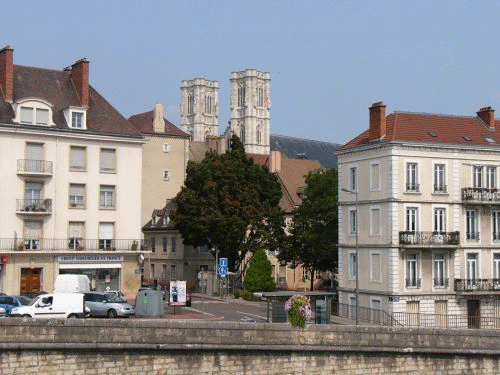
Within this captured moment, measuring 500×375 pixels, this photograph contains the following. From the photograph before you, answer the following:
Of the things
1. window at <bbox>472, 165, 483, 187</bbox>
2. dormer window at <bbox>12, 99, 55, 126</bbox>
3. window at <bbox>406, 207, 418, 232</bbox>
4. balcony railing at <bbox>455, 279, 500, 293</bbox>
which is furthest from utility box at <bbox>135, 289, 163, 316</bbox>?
window at <bbox>472, 165, 483, 187</bbox>

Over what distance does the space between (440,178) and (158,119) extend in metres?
48.2

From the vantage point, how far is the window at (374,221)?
174 feet

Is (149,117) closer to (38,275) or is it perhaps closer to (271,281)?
(271,281)

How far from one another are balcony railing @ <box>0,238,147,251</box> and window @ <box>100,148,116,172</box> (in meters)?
4.72

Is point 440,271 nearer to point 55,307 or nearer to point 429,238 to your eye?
point 429,238

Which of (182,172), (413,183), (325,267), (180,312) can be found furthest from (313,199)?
(182,172)

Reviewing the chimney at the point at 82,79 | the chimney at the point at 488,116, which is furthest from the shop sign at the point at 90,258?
the chimney at the point at 488,116

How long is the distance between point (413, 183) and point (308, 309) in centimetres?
2274

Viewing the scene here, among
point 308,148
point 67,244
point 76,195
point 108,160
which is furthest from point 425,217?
point 308,148

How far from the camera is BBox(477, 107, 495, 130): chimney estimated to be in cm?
5791

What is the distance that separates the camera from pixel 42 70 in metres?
60.2

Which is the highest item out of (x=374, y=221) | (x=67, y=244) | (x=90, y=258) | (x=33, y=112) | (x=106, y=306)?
(x=33, y=112)

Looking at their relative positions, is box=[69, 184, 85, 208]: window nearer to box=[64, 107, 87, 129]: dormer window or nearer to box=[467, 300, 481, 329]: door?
box=[64, 107, 87, 129]: dormer window

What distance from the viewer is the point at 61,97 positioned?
5878 centimetres
